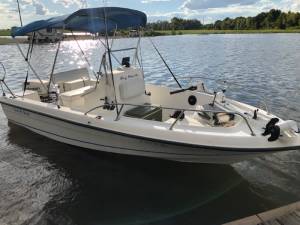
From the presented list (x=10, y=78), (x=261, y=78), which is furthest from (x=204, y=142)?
(x=10, y=78)

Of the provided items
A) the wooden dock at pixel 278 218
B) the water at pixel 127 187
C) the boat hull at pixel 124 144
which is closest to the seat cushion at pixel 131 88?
the boat hull at pixel 124 144

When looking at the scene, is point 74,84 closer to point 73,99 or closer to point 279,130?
point 73,99

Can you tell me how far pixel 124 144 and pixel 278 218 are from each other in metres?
3.41

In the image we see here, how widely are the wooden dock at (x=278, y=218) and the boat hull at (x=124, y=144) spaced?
4.18 ft

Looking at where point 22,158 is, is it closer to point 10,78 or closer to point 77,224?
point 77,224

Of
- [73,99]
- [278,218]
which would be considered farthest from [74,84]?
[278,218]

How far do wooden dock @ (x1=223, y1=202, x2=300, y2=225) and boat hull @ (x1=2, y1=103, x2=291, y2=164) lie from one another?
127 centimetres

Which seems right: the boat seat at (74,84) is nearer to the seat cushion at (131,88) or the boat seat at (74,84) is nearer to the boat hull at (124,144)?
the boat hull at (124,144)

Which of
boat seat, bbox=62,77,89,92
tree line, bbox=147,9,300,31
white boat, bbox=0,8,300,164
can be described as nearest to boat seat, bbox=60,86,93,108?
white boat, bbox=0,8,300,164

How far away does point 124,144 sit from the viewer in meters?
6.57

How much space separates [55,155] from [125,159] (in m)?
2.08

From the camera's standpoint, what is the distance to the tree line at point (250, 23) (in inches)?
3474

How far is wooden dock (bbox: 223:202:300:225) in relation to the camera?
162 inches

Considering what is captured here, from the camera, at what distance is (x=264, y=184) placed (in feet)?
21.0
